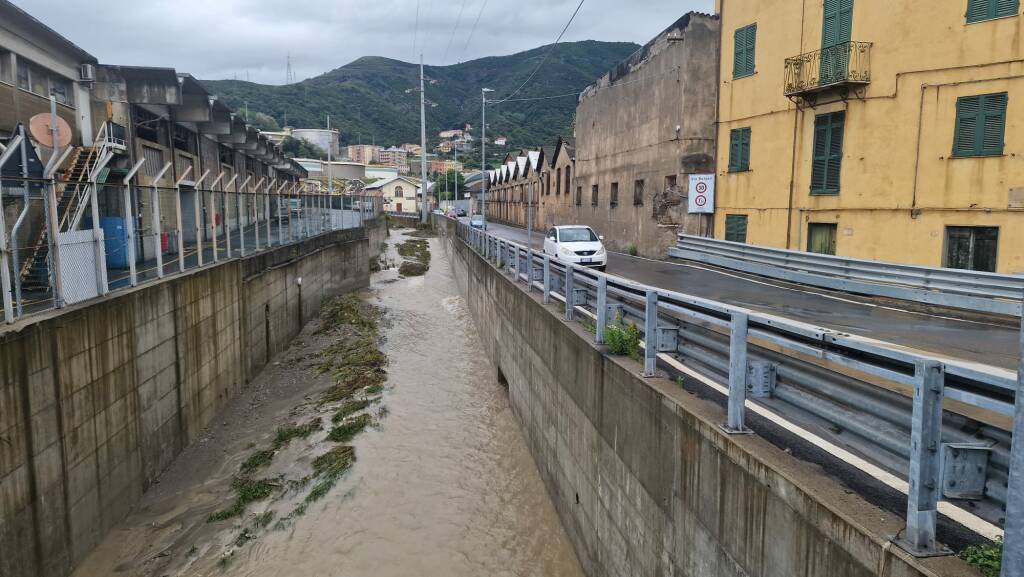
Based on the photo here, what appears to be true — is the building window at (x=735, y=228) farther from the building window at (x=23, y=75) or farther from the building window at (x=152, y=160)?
the building window at (x=23, y=75)

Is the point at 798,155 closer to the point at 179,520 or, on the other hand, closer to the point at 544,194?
the point at 179,520

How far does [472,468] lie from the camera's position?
475 inches

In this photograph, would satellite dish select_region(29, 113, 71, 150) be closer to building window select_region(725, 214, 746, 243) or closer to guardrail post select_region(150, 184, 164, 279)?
guardrail post select_region(150, 184, 164, 279)

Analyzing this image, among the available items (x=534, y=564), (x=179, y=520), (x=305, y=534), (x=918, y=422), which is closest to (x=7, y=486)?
(x=179, y=520)

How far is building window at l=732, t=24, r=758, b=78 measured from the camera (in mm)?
22031

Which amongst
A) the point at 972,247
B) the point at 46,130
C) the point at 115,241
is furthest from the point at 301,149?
the point at 972,247

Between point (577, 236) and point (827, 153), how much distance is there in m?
7.79

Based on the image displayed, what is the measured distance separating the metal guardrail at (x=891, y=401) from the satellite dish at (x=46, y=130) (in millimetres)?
17356

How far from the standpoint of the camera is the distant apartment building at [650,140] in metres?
24.4

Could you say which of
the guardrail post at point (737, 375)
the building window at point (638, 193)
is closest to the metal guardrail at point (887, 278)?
the building window at point (638, 193)

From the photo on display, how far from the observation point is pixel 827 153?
19.0m

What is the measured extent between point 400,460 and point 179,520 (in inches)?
155

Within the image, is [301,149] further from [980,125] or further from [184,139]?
[980,125]

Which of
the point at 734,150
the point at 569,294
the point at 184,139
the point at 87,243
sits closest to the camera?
the point at 87,243
